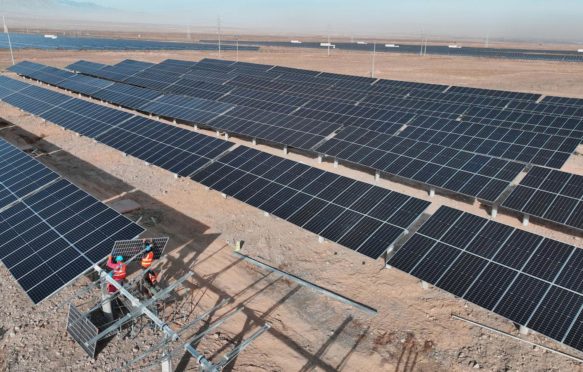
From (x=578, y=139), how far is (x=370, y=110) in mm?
13668

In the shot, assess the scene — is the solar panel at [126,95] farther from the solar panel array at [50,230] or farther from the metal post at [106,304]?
the metal post at [106,304]

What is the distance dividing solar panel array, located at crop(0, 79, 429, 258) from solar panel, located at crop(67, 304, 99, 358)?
8240 mm

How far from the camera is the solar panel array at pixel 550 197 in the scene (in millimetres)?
17281

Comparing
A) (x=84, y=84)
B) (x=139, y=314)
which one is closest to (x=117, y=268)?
(x=139, y=314)

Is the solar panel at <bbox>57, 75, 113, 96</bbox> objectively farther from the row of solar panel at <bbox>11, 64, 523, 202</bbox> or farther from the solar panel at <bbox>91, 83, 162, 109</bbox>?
the row of solar panel at <bbox>11, 64, 523, 202</bbox>

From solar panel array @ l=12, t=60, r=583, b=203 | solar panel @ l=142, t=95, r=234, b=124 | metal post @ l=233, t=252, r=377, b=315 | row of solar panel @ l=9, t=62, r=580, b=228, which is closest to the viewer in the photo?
metal post @ l=233, t=252, r=377, b=315

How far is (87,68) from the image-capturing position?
178ft

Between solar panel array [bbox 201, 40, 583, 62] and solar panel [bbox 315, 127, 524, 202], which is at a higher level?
solar panel array [bbox 201, 40, 583, 62]

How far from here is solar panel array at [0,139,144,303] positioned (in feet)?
41.1

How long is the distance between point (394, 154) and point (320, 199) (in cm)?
761

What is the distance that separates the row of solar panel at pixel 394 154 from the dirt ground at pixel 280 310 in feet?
5.48

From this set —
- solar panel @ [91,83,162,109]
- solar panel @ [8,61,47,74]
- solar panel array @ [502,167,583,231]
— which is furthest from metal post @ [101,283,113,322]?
solar panel @ [8,61,47,74]

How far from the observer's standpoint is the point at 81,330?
12.3 m

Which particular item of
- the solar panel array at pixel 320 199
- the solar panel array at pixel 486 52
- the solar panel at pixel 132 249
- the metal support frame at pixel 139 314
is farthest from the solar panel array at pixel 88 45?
the metal support frame at pixel 139 314
